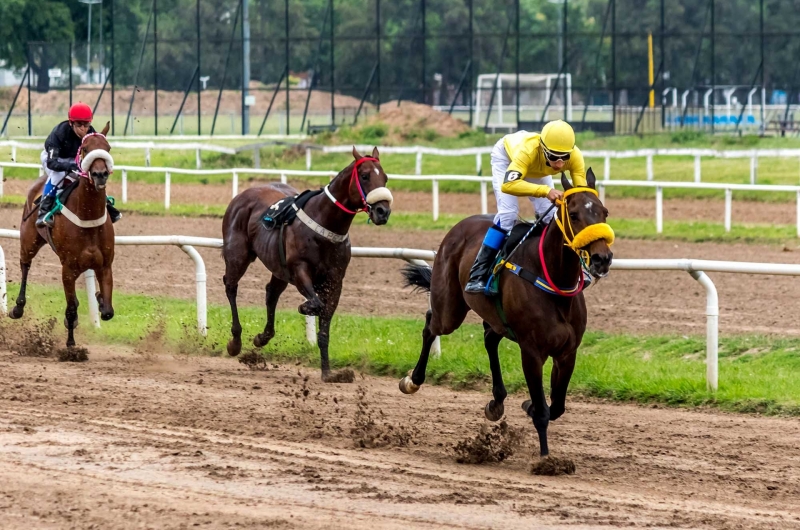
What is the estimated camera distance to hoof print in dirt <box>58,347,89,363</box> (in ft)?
33.4

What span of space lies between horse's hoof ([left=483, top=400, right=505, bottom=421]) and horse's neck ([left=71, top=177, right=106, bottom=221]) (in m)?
4.55

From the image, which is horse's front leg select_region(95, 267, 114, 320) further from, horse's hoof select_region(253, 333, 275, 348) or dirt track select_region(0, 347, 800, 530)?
dirt track select_region(0, 347, 800, 530)

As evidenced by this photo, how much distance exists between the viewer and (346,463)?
625 centimetres

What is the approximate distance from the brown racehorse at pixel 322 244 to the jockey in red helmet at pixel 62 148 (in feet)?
5.57

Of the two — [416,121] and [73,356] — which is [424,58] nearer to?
[416,121]

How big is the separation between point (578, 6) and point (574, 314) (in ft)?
101

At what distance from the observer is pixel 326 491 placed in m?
5.59

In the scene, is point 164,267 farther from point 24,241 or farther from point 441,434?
point 441,434

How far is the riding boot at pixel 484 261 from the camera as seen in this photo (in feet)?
22.9

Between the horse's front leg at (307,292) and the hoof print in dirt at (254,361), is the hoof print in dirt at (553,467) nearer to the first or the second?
the horse's front leg at (307,292)

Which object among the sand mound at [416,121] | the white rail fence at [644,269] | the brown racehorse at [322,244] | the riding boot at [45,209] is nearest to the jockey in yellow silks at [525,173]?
the white rail fence at [644,269]

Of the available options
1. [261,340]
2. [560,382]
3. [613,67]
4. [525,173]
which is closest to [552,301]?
[560,382]

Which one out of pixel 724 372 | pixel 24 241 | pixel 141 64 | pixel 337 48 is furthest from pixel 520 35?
pixel 724 372

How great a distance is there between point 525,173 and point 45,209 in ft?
18.1
